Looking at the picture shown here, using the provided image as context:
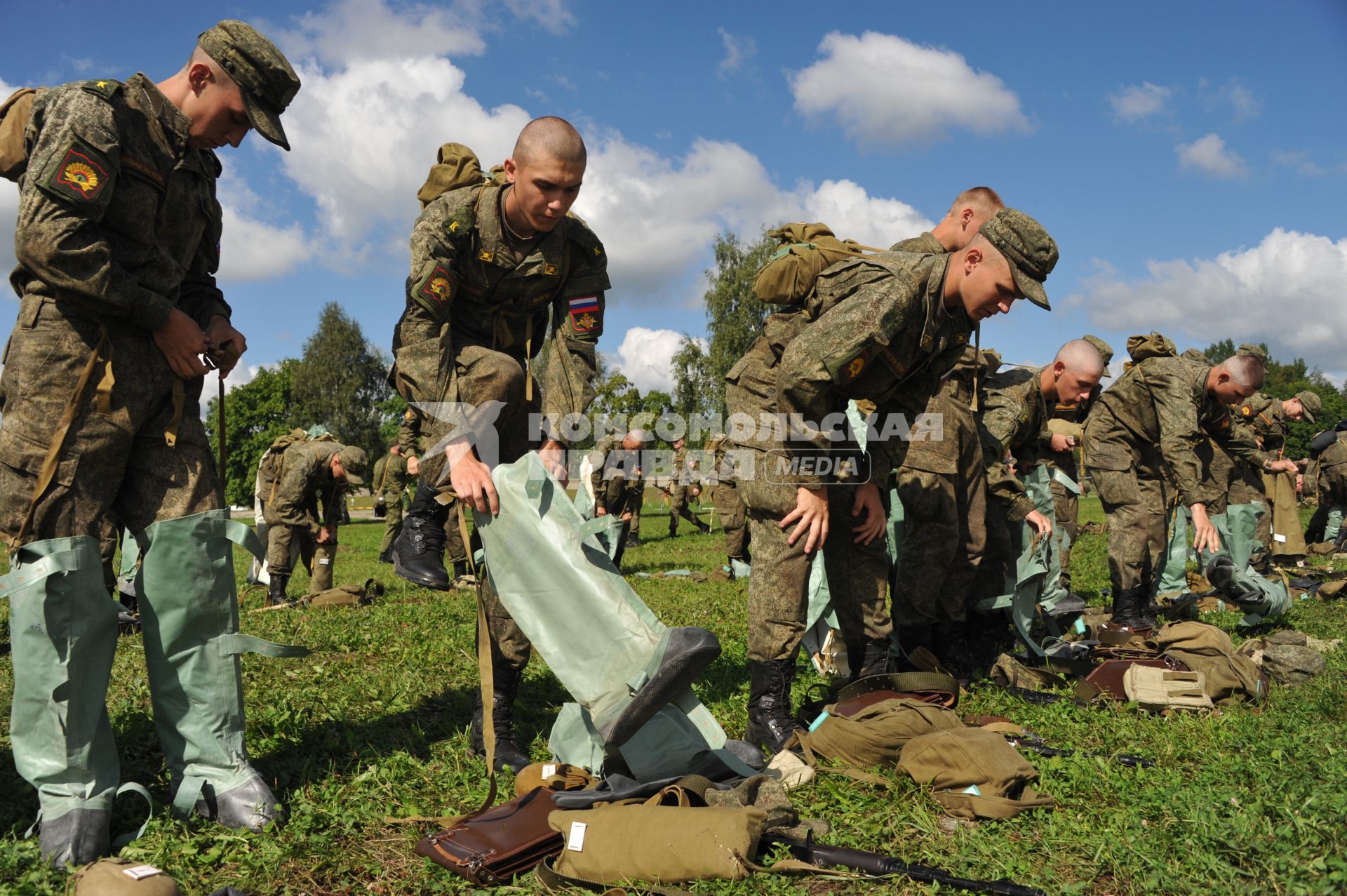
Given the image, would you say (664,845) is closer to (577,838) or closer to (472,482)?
(577,838)

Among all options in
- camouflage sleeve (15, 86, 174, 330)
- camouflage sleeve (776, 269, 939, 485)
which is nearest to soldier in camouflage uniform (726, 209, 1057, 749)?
camouflage sleeve (776, 269, 939, 485)

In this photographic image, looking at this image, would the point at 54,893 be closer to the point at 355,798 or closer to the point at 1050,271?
the point at 355,798

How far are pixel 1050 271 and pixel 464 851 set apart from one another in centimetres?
310

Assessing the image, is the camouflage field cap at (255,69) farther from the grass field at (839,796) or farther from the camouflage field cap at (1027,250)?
the camouflage field cap at (1027,250)

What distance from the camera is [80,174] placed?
9.14 ft

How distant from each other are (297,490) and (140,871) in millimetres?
7938

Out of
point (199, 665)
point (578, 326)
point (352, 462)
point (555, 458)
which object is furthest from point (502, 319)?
point (352, 462)

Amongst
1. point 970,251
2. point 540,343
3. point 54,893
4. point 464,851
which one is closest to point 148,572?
point 54,893

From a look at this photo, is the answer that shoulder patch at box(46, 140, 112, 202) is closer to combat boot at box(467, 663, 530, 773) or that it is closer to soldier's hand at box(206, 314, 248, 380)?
soldier's hand at box(206, 314, 248, 380)

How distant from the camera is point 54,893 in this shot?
8.20 ft

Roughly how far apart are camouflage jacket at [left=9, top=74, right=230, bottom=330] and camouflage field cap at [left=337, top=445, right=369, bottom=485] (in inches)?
281

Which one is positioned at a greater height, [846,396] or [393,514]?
[846,396]

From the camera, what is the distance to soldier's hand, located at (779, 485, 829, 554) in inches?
156

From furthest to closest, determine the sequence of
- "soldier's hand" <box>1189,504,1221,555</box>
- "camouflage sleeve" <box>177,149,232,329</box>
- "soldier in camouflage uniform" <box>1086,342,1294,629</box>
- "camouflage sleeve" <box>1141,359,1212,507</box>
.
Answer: "soldier in camouflage uniform" <box>1086,342,1294,629</box>, "camouflage sleeve" <box>1141,359,1212,507</box>, "soldier's hand" <box>1189,504,1221,555</box>, "camouflage sleeve" <box>177,149,232,329</box>
